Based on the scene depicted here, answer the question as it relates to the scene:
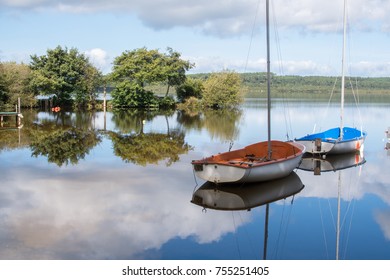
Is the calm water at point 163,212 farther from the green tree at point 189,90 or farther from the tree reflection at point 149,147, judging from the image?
the green tree at point 189,90

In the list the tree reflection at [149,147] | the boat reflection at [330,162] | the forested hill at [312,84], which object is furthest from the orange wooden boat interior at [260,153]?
the forested hill at [312,84]

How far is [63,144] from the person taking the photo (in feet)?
79.0

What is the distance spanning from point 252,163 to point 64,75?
46895mm

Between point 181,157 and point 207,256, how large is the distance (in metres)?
11.8

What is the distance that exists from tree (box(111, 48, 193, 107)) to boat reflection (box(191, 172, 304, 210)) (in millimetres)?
42954

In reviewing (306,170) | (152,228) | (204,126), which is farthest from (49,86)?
(152,228)

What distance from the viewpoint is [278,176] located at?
14906 millimetres

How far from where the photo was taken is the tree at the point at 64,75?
2180 inches

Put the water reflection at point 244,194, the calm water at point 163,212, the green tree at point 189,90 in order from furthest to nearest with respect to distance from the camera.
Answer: the green tree at point 189,90, the water reflection at point 244,194, the calm water at point 163,212

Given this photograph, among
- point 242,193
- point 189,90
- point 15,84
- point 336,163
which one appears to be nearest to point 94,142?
point 336,163

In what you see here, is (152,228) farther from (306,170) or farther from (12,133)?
(12,133)

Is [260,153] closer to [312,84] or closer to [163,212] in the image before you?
[163,212]

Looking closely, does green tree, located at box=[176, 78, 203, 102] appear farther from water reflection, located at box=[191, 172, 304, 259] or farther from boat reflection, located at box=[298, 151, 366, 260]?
water reflection, located at box=[191, 172, 304, 259]

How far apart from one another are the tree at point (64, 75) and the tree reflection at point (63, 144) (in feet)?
84.0
